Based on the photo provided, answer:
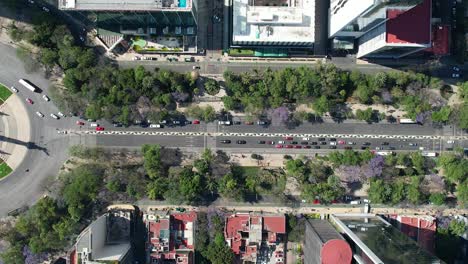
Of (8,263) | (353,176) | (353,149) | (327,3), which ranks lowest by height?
(8,263)

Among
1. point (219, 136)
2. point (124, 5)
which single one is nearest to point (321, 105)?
point (219, 136)

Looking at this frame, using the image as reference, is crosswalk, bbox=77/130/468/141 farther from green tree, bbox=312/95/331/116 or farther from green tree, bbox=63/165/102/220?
green tree, bbox=63/165/102/220

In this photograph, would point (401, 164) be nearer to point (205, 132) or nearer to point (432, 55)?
point (432, 55)

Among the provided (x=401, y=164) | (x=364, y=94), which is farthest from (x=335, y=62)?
(x=401, y=164)

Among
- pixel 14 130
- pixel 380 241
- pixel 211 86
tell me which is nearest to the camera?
pixel 380 241

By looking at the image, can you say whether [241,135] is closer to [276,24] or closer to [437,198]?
[276,24]

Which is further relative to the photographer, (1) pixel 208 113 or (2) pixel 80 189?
(1) pixel 208 113

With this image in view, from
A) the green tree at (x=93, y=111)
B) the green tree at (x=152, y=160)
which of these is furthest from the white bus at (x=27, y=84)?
the green tree at (x=152, y=160)
